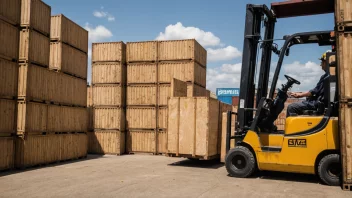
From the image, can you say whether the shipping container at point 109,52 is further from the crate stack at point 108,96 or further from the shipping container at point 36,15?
the shipping container at point 36,15

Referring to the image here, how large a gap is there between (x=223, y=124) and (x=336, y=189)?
5.58 metres

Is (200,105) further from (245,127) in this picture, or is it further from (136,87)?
(136,87)

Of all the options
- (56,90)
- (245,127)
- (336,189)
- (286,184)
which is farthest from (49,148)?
(336,189)

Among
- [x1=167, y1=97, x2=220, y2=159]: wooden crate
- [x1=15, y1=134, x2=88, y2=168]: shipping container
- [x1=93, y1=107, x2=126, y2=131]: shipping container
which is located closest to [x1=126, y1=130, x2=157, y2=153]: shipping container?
[x1=93, y1=107, x2=126, y2=131]: shipping container

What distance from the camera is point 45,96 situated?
13.5m

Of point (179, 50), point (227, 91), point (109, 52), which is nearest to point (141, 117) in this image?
point (109, 52)

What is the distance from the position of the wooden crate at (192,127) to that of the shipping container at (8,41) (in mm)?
5923

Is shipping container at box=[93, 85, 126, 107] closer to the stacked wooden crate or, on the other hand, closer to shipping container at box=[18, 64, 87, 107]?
shipping container at box=[18, 64, 87, 107]

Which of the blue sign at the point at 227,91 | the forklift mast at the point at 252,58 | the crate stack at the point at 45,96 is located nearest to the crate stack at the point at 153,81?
the crate stack at the point at 45,96

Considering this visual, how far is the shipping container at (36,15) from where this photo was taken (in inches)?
501

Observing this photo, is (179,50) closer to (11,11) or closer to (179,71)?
(179,71)

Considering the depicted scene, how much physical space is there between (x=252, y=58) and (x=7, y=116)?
842 cm

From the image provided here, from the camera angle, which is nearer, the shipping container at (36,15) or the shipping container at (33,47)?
the shipping container at (33,47)

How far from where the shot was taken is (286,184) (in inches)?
361
